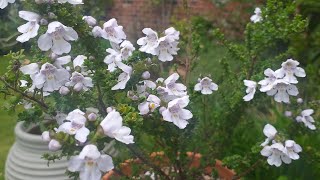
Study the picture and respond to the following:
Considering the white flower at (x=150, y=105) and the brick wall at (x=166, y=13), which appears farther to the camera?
the brick wall at (x=166, y=13)

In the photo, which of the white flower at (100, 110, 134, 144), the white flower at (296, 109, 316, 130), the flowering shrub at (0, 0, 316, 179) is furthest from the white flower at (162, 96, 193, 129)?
the white flower at (296, 109, 316, 130)

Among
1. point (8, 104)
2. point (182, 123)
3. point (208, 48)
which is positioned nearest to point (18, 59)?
point (8, 104)

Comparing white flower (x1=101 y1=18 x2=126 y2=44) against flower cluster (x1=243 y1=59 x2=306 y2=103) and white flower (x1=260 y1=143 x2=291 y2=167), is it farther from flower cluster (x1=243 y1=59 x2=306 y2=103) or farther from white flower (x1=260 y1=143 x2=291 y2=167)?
white flower (x1=260 y1=143 x2=291 y2=167)

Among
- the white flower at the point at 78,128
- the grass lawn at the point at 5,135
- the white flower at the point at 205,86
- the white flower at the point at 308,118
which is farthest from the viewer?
the grass lawn at the point at 5,135

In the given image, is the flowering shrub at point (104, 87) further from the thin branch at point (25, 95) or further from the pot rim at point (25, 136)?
the pot rim at point (25, 136)

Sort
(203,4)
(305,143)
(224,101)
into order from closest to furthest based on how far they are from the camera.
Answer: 1. (224,101)
2. (305,143)
3. (203,4)

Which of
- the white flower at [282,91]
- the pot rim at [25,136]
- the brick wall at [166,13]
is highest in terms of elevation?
the white flower at [282,91]

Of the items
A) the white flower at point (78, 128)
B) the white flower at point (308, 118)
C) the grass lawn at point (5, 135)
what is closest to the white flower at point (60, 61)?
the white flower at point (78, 128)

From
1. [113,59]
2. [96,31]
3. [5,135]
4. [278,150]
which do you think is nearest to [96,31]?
[96,31]

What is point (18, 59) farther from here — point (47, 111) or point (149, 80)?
point (149, 80)
